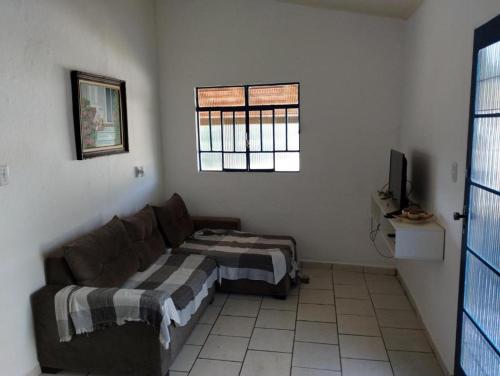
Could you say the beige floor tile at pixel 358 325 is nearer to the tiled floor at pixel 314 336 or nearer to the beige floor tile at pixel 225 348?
the tiled floor at pixel 314 336

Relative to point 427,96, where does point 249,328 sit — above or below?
below

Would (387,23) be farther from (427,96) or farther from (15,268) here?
(15,268)

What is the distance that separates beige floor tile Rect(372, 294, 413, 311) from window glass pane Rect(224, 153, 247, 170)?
1.96 m

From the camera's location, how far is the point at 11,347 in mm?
2346

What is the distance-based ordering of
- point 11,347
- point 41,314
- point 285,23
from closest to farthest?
point 11,347 → point 41,314 → point 285,23

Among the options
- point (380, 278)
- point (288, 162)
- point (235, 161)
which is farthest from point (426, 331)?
point (235, 161)

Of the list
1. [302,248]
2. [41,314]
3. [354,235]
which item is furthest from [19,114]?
[354,235]

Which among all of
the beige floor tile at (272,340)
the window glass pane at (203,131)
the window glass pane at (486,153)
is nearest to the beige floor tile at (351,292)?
the beige floor tile at (272,340)

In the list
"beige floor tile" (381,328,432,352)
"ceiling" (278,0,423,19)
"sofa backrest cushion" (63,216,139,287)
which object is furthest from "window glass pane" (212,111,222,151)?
"beige floor tile" (381,328,432,352)

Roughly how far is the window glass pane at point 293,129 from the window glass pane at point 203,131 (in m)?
0.96

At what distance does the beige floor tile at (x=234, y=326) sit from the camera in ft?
9.95

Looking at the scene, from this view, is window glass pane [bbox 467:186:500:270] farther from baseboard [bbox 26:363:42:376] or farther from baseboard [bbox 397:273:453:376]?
baseboard [bbox 26:363:42:376]

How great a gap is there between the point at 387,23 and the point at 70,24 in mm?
2888

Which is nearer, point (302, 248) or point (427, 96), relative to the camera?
point (427, 96)
